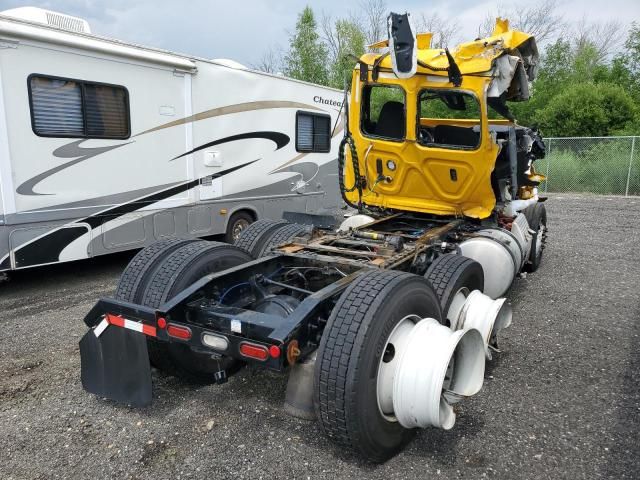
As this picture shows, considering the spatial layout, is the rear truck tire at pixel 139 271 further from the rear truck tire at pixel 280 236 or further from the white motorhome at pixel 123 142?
the white motorhome at pixel 123 142

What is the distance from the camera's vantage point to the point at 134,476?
259 cm

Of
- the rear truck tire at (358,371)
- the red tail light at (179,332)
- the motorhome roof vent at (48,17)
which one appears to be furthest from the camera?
the motorhome roof vent at (48,17)

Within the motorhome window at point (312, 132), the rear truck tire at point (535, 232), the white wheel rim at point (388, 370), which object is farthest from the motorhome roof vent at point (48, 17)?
the rear truck tire at point (535, 232)

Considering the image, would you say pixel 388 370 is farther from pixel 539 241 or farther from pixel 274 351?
pixel 539 241

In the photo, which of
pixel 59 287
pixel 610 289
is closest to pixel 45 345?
pixel 59 287

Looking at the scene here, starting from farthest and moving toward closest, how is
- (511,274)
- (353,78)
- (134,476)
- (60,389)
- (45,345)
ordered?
(353,78) → (511,274) → (45,345) → (60,389) → (134,476)

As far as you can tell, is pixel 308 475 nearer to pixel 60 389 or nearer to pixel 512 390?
pixel 512 390

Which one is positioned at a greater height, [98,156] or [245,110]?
[245,110]

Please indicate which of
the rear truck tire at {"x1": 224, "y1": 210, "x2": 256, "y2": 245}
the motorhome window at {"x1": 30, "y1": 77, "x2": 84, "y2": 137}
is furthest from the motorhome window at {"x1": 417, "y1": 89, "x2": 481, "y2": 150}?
the motorhome window at {"x1": 30, "y1": 77, "x2": 84, "y2": 137}

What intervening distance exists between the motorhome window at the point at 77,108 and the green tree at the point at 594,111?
19361 millimetres

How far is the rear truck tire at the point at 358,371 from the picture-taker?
7.97 ft

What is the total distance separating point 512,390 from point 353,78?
359cm

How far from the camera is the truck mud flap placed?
2977 millimetres

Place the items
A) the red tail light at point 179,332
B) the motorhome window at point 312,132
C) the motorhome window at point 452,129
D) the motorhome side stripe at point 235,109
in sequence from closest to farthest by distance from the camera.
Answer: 1. the red tail light at point 179,332
2. the motorhome window at point 452,129
3. the motorhome side stripe at point 235,109
4. the motorhome window at point 312,132
